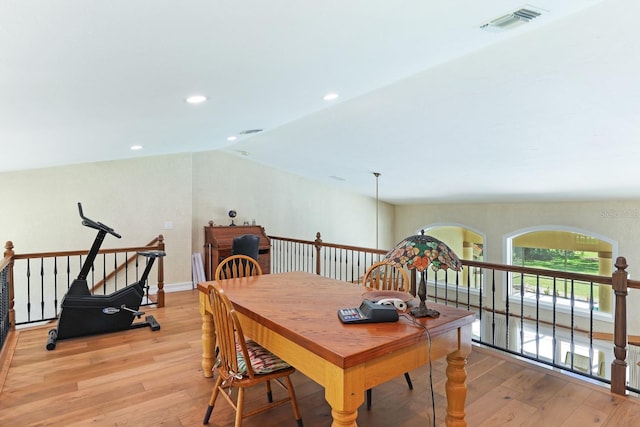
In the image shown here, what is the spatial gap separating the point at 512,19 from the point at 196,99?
6.77 ft

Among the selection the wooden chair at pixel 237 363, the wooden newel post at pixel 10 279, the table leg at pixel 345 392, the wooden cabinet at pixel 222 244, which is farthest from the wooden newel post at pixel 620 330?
the wooden newel post at pixel 10 279

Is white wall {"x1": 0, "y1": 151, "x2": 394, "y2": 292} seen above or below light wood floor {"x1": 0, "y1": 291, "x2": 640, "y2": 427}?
above

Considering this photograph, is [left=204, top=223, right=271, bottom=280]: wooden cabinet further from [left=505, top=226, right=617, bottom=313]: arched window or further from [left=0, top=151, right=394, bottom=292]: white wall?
[left=505, top=226, right=617, bottom=313]: arched window

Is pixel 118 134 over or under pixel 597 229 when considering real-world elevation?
over

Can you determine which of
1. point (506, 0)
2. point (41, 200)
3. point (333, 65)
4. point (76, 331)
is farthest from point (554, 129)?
point (41, 200)

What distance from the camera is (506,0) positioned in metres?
1.75

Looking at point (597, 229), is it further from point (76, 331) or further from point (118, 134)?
point (76, 331)

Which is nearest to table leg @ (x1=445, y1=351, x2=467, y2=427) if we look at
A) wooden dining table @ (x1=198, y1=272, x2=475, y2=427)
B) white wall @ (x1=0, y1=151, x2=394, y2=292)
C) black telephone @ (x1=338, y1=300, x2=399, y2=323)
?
wooden dining table @ (x1=198, y1=272, x2=475, y2=427)

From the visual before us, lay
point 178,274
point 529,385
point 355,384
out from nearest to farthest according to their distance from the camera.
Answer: point 355,384 → point 529,385 → point 178,274

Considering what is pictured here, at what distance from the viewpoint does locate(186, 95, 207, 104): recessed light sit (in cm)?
249

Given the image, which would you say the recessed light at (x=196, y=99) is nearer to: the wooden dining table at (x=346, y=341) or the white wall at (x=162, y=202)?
the wooden dining table at (x=346, y=341)

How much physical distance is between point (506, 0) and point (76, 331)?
14.6ft

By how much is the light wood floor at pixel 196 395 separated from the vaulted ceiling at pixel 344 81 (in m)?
1.89

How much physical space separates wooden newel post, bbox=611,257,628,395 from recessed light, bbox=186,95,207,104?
3.15 metres
